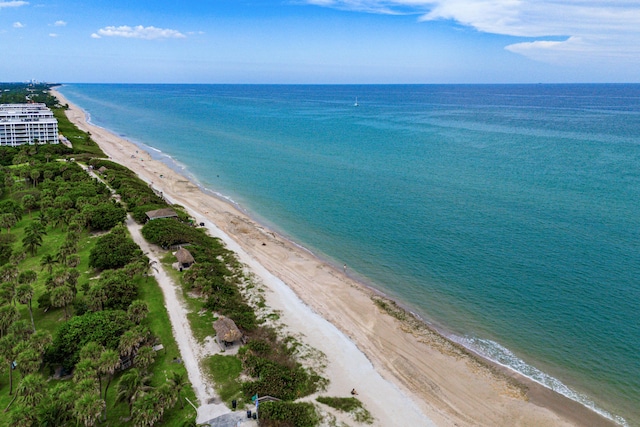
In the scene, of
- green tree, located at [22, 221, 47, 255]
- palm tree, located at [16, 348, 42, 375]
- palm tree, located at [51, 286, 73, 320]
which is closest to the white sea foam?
palm tree, located at [16, 348, 42, 375]

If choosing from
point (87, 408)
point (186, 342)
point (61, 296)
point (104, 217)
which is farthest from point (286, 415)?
point (104, 217)

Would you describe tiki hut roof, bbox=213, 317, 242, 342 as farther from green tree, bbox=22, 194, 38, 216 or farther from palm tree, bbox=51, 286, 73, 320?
green tree, bbox=22, 194, 38, 216

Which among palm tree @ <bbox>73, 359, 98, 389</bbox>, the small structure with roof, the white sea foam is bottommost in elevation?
the white sea foam

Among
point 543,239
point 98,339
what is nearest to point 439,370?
point 98,339

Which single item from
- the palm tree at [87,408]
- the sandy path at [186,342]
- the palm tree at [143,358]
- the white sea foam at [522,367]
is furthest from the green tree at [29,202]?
the white sea foam at [522,367]

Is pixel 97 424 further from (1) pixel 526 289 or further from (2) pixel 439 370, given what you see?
(1) pixel 526 289

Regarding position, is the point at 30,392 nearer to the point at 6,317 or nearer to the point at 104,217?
the point at 6,317

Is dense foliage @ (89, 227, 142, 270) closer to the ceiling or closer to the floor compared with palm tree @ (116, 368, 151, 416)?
closer to the ceiling
